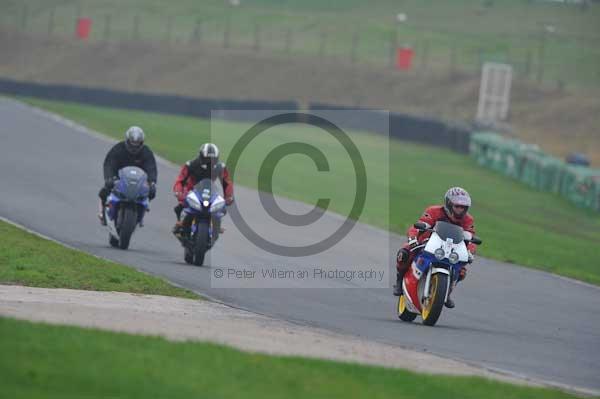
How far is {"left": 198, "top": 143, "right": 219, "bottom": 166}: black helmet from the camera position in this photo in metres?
17.4

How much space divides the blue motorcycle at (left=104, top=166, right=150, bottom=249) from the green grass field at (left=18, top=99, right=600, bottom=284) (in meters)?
5.84

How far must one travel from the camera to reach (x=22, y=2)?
87.9 m

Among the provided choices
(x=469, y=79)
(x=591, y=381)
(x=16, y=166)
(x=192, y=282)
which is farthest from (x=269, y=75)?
(x=591, y=381)

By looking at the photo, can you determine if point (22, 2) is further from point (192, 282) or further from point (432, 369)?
point (432, 369)

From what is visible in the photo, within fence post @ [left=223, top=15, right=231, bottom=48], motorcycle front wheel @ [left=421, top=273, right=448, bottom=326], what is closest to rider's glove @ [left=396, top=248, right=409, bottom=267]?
motorcycle front wheel @ [left=421, top=273, right=448, bottom=326]

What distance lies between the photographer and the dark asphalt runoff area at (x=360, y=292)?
12.6m

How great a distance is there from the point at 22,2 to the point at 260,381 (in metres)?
82.3

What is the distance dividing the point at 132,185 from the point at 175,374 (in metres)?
9.43

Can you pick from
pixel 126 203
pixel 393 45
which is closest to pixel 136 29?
pixel 393 45

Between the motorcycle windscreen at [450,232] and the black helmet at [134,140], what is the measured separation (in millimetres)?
6081

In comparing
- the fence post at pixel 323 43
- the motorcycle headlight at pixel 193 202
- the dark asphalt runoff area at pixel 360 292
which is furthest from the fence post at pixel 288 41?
the motorcycle headlight at pixel 193 202

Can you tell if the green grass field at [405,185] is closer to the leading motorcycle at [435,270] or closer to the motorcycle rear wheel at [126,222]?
the motorcycle rear wheel at [126,222]

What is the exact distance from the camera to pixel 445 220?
14070 millimetres

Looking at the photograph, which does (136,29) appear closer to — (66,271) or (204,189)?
(204,189)
